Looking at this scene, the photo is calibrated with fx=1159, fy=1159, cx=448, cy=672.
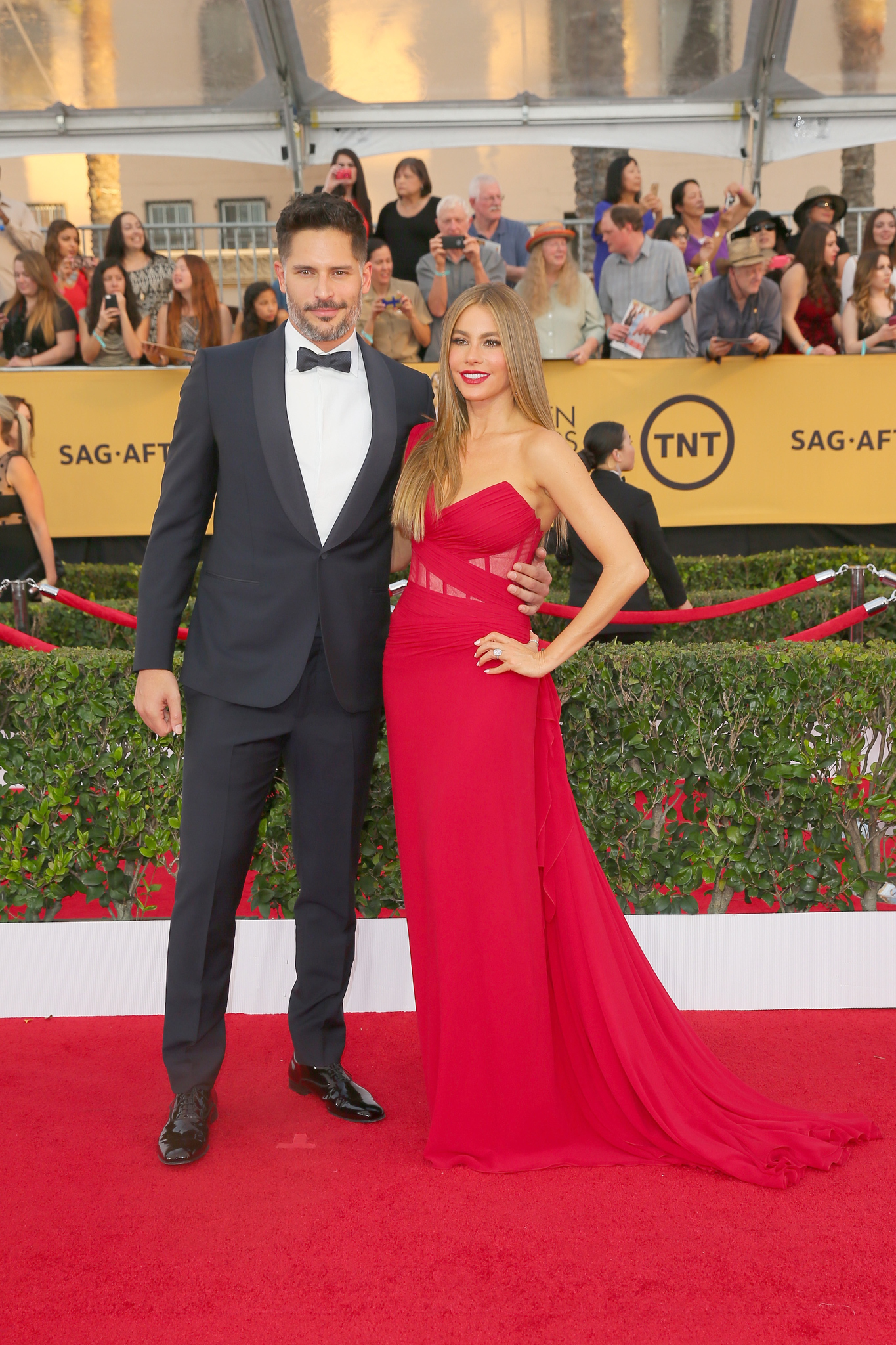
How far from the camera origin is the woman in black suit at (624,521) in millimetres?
5613

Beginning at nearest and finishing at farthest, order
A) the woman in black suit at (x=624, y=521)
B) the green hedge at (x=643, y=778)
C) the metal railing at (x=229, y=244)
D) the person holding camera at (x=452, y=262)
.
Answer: the green hedge at (x=643, y=778) → the woman in black suit at (x=624, y=521) → the person holding camera at (x=452, y=262) → the metal railing at (x=229, y=244)

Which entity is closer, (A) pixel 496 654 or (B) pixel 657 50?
(A) pixel 496 654

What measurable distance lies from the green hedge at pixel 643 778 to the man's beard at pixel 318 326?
→ 137 centimetres

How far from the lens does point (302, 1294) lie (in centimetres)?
241

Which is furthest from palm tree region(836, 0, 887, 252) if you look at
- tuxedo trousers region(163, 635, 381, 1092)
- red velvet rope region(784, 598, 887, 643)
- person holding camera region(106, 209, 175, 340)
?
tuxedo trousers region(163, 635, 381, 1092)

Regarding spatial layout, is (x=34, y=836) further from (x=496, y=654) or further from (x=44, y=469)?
(x=44, y=469)

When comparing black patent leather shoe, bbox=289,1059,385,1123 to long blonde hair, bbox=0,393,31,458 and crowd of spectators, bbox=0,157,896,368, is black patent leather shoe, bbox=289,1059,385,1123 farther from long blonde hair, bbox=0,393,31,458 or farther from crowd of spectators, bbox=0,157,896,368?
crowd of spectators, bbox=0,157,896,368

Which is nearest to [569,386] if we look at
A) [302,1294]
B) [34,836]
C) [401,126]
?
[401,126]

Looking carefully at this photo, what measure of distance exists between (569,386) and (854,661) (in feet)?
18.4

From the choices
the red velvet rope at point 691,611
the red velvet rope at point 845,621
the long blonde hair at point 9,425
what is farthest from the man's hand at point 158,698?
the long blonde hair at point 9,425

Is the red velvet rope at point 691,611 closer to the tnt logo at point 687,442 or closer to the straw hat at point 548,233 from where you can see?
the tnt logo at point 687,442

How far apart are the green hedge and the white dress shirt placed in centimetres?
106

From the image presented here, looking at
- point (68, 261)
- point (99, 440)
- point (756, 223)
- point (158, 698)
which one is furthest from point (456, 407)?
point (68, 261)

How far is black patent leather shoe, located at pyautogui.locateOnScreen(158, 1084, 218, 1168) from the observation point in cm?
296
